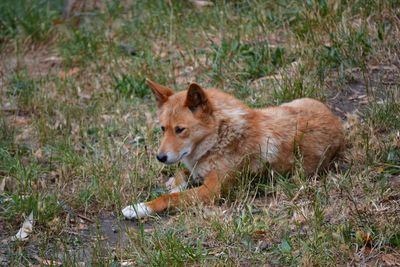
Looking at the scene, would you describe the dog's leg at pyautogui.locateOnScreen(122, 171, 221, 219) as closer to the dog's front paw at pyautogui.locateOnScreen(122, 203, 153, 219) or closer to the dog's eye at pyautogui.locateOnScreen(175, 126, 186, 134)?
the dog's front paw at pyautogui.locateOnScreen(122, 203, 153, 219)

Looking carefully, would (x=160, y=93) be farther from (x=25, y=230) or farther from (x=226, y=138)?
(x=25, y=230)

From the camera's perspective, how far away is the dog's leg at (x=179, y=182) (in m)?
7.07

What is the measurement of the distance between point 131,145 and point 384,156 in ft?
8.90

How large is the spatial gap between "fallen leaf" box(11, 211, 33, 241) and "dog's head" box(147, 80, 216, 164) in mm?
1226

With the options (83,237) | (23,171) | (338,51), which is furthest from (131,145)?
(338,51)

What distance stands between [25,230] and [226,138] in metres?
1.94

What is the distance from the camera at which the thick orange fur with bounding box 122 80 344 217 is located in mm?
6770

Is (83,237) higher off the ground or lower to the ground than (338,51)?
lower

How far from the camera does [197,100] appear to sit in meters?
6.82

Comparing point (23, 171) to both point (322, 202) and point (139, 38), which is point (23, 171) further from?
point (139, 38)

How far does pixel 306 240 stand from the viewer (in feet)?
18.1

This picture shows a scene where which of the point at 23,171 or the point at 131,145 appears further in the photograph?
the point at 131,145

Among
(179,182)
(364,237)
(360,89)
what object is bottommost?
(179,182)

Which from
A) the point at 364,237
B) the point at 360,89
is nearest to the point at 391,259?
the point at 364,237
